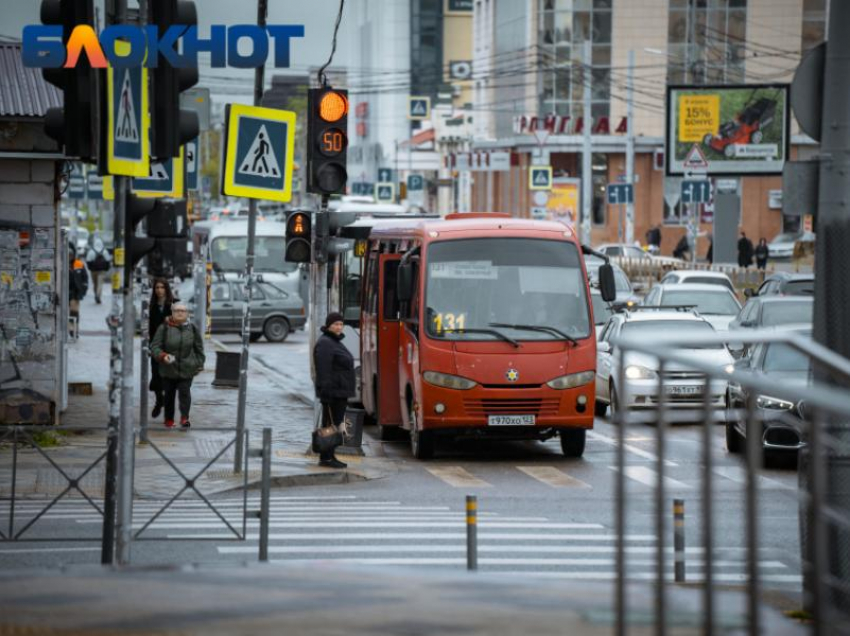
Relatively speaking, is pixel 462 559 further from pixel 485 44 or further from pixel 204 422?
pixel 485 44

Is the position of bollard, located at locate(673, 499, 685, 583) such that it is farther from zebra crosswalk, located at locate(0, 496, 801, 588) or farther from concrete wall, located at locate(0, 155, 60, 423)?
concrete wall, located at locate(0, 155, 60, 423)

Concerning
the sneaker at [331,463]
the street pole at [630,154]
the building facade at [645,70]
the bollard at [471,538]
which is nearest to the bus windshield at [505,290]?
the sneaker at [331,463]

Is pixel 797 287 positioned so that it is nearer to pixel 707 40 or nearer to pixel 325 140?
pixel 325 140

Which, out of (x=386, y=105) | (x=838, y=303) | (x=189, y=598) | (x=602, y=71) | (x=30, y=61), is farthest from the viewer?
(x=386, y=105)

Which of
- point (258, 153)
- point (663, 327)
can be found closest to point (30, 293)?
point (258, 153)

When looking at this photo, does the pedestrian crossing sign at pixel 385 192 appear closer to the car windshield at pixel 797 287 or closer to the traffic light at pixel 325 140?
the car windshield at pixel 797 287

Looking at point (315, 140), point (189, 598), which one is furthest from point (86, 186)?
point (189, 598)

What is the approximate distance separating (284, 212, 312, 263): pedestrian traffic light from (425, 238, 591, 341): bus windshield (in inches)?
67.3

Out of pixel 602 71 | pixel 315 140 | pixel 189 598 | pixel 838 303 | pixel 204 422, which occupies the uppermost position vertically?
pixel 602 71

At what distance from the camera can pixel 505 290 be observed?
2050 centimetres

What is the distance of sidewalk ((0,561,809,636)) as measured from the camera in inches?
191

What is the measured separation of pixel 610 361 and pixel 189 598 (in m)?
20.4

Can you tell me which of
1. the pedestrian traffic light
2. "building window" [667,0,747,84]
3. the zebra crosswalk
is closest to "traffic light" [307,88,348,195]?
the pedestrian traffic light

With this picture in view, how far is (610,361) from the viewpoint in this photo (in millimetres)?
25422
